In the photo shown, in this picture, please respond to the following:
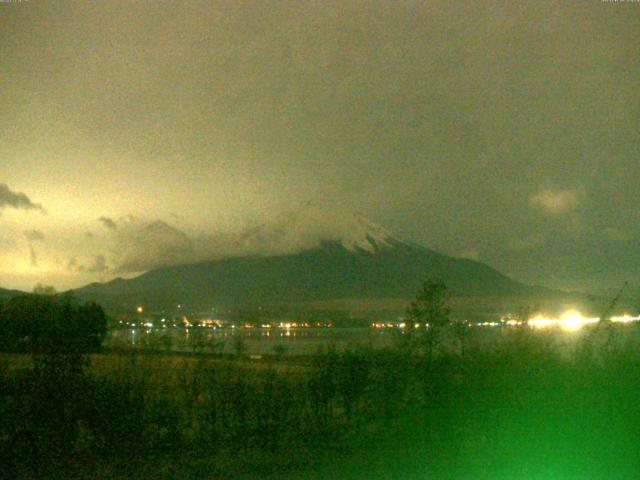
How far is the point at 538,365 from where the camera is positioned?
13.3 m

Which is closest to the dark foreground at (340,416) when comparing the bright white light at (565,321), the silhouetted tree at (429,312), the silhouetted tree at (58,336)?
the silhouetted tree at (58,336)

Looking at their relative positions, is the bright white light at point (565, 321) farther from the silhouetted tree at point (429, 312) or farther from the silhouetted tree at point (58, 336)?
the silhouetted tree at point (58, 336)

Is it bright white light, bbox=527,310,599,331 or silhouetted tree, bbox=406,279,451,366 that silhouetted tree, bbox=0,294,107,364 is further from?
silhouetted tree, bbox=406,279,451,366

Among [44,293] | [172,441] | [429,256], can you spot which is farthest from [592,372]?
[429,256]

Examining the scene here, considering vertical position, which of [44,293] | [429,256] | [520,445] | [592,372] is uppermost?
[429,256]

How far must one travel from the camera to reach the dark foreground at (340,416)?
10.5 meters

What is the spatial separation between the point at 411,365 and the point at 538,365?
2.35 metres

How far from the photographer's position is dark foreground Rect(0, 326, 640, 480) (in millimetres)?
10508

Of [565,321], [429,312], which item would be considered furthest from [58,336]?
[429,312]

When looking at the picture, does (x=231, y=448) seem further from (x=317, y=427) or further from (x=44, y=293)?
(x=44, y=293)

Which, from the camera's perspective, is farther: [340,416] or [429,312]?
[429,312]

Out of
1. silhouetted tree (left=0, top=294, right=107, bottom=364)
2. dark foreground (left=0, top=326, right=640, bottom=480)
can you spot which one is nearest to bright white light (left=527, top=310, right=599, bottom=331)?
dark foreground (left=0, top=326, right=640, bottom=480)

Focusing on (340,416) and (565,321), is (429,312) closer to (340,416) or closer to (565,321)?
(565,321)

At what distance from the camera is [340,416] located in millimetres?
13266
